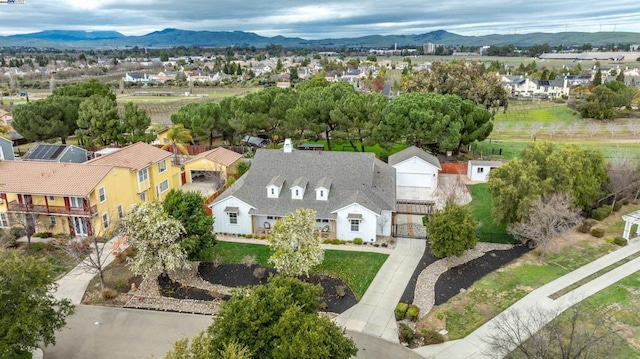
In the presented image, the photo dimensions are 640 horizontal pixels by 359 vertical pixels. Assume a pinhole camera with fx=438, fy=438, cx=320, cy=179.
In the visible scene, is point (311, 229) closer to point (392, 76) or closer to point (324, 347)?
point (324, 347)

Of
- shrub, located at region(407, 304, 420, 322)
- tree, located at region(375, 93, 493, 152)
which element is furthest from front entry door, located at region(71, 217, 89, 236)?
tree, located at region(375, 93, 493, 152)

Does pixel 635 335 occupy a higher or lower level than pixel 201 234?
lower

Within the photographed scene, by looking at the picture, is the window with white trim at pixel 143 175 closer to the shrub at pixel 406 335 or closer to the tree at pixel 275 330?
the tree at pixel 275 330

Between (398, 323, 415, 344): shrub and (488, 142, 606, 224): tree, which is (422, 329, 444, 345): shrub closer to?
(398, 323, 415, 344): shrub

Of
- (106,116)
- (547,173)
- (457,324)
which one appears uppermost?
(106,116)

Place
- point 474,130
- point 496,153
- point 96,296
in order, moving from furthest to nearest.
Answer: point 496,153, point 474,130, point 96,296

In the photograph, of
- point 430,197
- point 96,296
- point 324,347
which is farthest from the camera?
point 430,197

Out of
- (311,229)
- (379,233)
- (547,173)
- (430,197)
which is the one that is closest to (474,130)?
(430,197)
